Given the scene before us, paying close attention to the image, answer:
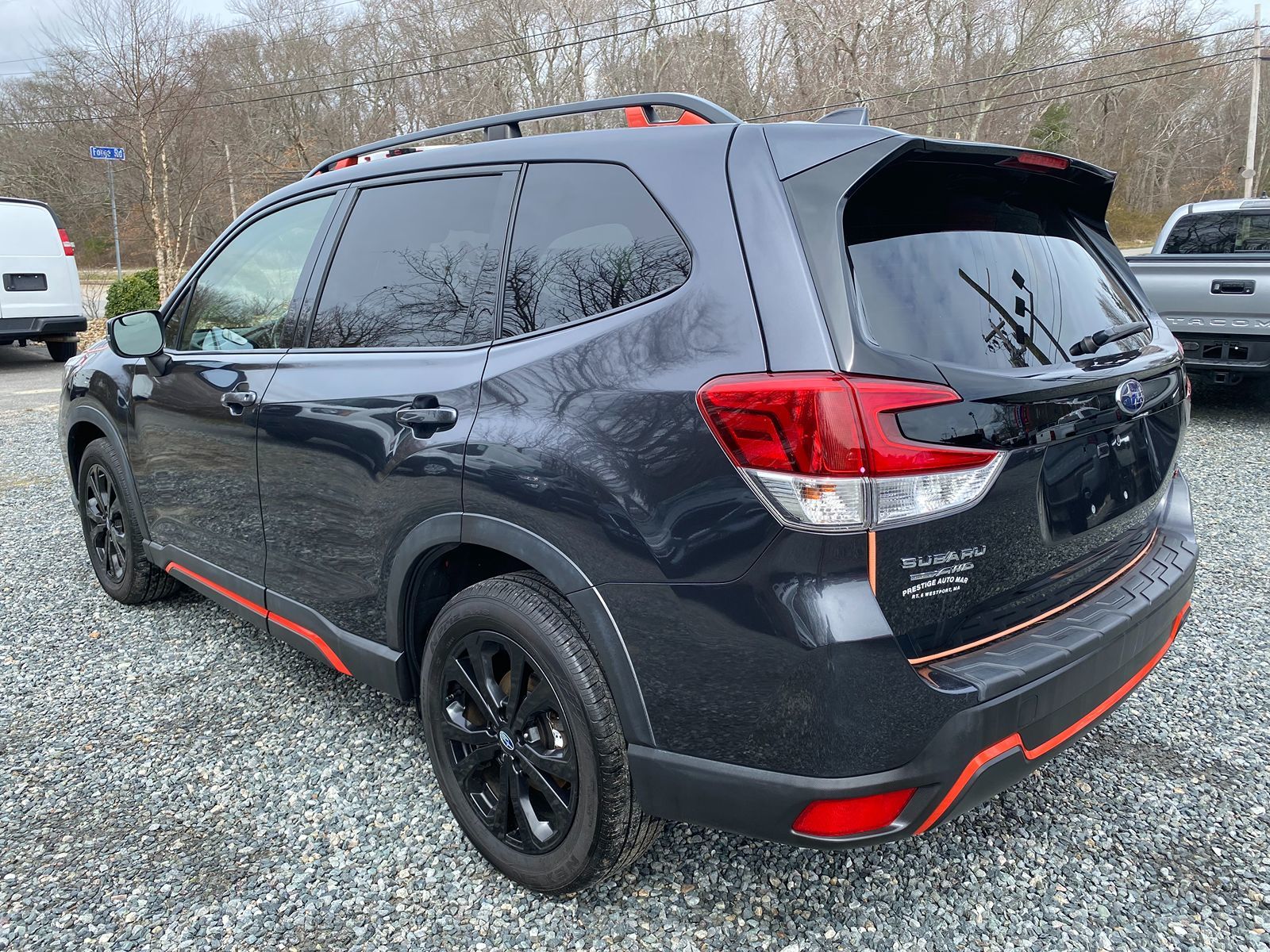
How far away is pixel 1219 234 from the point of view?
26.8ft

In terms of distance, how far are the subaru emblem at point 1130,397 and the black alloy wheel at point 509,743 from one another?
4.79 feet

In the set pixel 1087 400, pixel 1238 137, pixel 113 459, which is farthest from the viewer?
pixel 1238 137

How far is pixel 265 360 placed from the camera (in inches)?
116

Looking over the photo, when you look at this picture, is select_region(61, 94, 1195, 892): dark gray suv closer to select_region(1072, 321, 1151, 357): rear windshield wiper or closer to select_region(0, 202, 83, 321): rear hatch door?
select_region(1072, 321, 1151, 357): rear windshield wiper

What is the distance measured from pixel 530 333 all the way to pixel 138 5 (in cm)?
2141

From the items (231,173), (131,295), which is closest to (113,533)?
(131,295)

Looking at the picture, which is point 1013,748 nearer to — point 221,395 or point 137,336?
point 221,395

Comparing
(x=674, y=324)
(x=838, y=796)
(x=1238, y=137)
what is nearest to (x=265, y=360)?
(x=674, y=324)

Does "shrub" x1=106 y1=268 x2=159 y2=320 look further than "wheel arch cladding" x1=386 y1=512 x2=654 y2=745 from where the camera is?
Yes

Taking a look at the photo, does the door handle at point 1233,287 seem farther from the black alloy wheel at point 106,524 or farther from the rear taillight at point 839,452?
the black alloy wheel at point 106,524

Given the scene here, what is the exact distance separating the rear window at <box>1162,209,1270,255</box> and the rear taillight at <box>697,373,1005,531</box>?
25.1ft

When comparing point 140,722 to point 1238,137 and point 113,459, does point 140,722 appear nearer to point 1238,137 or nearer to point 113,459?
point 113,459

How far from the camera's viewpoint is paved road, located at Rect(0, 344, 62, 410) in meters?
10.5

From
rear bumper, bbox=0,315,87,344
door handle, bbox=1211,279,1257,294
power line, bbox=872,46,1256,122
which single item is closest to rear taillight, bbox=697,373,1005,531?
door handle, bbox=1211,279,1257,294
